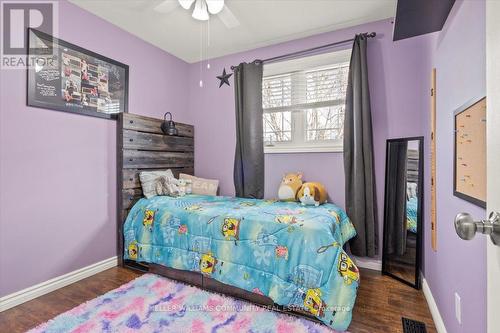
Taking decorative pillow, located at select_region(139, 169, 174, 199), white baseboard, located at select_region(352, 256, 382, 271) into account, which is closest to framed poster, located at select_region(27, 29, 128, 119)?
decorative pillow, located at select_region(139, 169, 174, 199)

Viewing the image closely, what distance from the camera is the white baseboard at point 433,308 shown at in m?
1.58

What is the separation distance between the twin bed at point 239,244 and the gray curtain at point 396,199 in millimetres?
383

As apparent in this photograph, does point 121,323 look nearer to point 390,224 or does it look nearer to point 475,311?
point 475,311

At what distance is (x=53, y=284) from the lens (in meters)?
2.18

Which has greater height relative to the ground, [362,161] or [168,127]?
[168,127]

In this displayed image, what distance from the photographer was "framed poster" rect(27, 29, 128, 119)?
2098 millimetres

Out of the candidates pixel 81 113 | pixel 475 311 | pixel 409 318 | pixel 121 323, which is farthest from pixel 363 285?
pixel 81 113

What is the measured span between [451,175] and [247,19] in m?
2.29

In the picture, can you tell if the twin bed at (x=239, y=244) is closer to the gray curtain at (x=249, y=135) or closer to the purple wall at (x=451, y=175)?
the gray curtain at (x=249, y=135)

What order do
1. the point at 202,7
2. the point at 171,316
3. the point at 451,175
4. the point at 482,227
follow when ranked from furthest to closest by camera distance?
1. the point at 202,7
2. the point at 171,316
3. the point at 451,175
4. the point at 482,227

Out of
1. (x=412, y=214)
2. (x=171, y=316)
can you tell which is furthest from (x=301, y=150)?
(x=171, y=316)

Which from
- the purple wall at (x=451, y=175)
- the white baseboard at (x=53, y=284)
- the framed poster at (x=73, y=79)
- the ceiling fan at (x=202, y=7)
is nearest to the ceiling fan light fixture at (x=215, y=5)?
the ceiling fan at (x=202, y=7)

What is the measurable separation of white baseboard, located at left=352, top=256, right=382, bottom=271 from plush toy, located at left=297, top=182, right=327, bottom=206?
0.74 metres

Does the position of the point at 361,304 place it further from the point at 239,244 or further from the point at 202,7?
the point at 202,7
